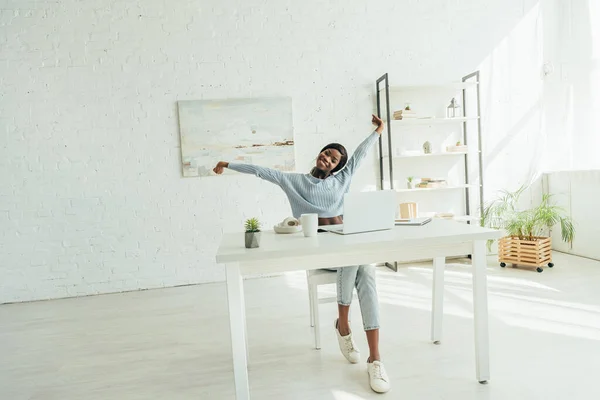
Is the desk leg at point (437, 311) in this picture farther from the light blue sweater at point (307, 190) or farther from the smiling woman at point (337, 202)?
the light blue sweater at point (307, 190)

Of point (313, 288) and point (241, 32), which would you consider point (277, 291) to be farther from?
point (241, 32)

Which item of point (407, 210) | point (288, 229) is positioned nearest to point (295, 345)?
point (288, 229)

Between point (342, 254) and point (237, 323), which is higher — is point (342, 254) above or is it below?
above

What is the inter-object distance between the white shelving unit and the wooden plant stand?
41 centimetres

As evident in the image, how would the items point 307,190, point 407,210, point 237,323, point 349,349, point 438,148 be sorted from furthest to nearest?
1. point 438,148
2. point 407,210
3. point 307,190
4. point 349,349
5. point 237,323

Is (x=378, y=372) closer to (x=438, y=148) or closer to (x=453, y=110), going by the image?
(x=438, y=148)

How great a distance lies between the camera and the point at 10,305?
3.98 meters

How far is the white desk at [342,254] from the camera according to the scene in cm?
178

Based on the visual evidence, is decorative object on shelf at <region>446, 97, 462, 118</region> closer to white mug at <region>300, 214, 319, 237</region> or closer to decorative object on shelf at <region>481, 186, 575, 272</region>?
decorative object on shelf at <region>481, 186, 575, 272</region>

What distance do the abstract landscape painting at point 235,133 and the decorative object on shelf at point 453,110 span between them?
155cm

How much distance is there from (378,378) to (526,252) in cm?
263

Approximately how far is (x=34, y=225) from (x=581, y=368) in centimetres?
412

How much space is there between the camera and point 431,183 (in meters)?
4.34

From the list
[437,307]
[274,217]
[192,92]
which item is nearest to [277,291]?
[274,217]
